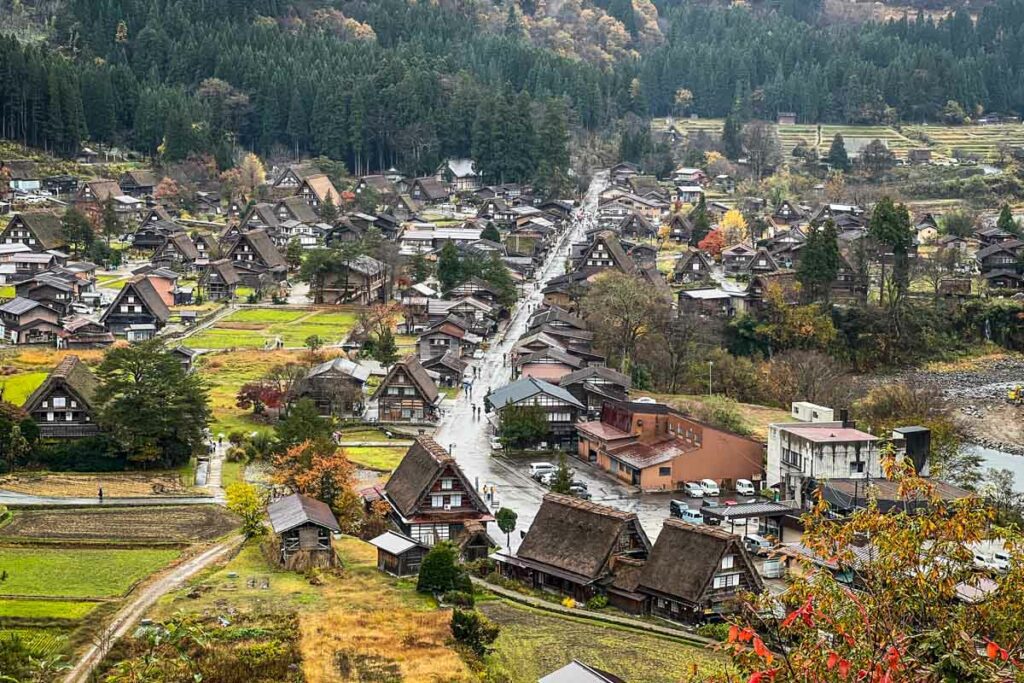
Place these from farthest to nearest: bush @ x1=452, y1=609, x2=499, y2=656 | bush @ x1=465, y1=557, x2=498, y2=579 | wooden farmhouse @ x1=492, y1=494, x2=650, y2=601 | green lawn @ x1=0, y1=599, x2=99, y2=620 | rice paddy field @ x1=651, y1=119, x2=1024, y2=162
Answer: rice paddy field @ x1=651, y1=119, x2=1024, y2=162
bush @ x1=465, y1=557, x2=498, y2=579
wooden farmhouse @ x1=492, y1=494, x2=650, y2=601
green lawn @ x1=0, y1=599, x2=99, y2=620
bush @ x1=452, y1=609, x2=499, y2=656

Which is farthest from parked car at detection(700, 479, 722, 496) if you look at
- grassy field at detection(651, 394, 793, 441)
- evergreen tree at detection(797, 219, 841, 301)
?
evergreen tree at detection(797, 219, 841, 301)

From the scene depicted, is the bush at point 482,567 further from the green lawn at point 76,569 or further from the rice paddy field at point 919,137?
the rice paddy field at point 919,137

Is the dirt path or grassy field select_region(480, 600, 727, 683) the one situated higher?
the dirt path

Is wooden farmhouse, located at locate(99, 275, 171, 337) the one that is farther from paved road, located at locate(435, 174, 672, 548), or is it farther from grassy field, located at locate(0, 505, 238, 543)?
grassy field, located at locate(0, 505, 238, 543)

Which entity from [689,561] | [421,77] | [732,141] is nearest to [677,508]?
[689,561]

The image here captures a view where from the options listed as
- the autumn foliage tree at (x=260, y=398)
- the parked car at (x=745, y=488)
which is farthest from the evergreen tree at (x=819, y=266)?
the autumn foliage tree at (x=260, y=398)

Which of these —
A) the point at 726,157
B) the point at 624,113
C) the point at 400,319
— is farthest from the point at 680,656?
the point at 624,113
